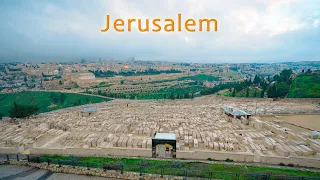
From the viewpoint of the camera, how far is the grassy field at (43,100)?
3316 cm

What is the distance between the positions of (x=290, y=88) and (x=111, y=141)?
101 ft

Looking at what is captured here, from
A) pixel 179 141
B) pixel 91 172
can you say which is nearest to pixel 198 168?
pixel 179 141

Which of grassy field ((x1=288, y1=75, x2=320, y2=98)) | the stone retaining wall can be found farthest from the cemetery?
grassy field ((x1=288, y1=75, x2=320, y2=98))

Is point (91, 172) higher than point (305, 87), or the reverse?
point (305, 87)

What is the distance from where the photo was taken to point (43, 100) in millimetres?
36406

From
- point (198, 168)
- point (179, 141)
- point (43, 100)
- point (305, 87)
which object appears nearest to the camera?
point (198, 168)

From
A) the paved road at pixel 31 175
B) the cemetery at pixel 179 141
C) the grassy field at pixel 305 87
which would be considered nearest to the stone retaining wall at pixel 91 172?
the paved road at pixel 31 175

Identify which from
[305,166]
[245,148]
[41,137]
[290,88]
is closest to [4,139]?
[41,137]

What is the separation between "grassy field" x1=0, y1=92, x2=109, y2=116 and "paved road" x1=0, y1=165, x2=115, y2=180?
2491 centimetres

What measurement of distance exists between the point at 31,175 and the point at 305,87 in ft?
118

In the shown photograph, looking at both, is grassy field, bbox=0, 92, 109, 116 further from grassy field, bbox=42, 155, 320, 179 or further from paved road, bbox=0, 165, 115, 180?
grassy field, bbox=42, 155, 320, 179

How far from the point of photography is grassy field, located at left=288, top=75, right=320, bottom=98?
28384 mm

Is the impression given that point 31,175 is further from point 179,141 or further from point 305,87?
point 305,87

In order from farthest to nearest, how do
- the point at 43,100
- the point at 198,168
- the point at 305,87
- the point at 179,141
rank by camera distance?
the point at 43,100 < the point at 305,87 < the point at 179,141 < the point at 198,168
